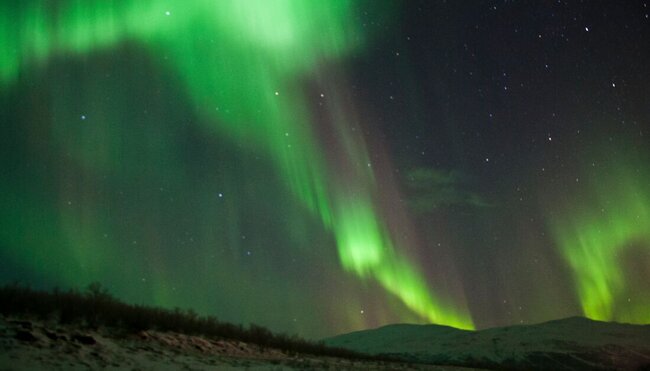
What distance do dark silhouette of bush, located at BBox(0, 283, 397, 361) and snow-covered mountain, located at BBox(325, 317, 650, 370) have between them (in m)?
24.1

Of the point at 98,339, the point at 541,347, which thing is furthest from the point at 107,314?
the point at 541,347

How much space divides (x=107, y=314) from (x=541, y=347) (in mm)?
57092

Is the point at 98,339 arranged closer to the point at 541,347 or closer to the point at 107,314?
the point at 107,314

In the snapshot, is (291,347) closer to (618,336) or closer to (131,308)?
(131,308)

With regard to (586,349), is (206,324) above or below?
above

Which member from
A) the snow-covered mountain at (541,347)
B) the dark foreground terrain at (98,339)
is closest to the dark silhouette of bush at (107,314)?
the dark foreground terrain at (98,339)

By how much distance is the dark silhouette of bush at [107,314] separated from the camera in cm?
1015

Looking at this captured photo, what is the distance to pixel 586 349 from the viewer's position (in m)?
53.5

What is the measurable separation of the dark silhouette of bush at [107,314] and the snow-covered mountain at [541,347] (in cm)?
2407

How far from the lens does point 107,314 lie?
40.3 ft

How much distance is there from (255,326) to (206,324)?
12.4ft

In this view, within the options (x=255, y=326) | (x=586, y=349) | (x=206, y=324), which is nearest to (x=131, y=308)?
(x=206, y=324)

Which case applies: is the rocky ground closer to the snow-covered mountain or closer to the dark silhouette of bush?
the dark silhouette of bush

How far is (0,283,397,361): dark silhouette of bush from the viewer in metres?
10.1
